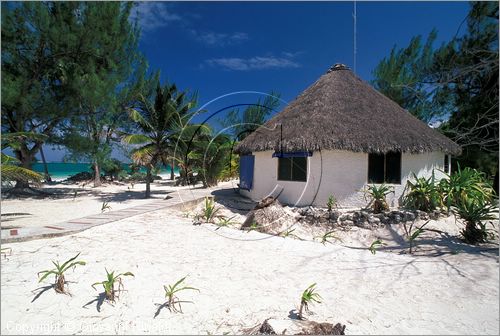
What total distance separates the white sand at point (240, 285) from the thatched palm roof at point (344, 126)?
3502 mm

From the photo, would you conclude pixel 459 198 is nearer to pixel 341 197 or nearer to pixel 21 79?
pixel 341 197

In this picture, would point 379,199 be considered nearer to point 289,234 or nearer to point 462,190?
point 462,190

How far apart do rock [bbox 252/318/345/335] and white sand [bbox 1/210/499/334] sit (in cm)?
25

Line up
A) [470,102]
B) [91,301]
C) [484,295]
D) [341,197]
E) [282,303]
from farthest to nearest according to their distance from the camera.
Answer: [470,102] → [341,197] → [484,295] → [282,303] → [91,301]

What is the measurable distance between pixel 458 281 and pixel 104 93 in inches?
546

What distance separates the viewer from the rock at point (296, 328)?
2.92 meters

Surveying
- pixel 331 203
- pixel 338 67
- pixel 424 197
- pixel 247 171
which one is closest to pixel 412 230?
pixel 424 197

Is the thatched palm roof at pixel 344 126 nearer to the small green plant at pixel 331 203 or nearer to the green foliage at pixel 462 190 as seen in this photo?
the green foliage at pixel 462 190

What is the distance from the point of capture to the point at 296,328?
117 inches

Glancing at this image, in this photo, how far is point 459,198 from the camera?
24.1 ft

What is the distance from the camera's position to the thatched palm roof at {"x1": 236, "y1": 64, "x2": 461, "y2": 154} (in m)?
8.34

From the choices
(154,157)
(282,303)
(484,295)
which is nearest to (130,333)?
(282,303)

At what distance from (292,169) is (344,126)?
7.13 feet

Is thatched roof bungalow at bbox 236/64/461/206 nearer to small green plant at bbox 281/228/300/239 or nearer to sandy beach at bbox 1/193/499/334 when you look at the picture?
small green plant at bbox 281/228/300/239
